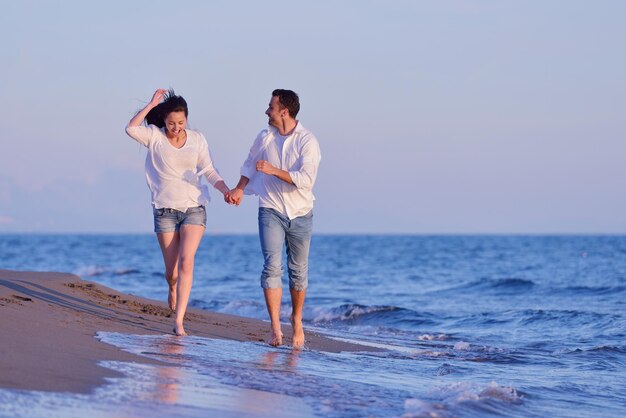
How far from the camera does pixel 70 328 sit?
22.2 ft

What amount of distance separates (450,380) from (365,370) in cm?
60

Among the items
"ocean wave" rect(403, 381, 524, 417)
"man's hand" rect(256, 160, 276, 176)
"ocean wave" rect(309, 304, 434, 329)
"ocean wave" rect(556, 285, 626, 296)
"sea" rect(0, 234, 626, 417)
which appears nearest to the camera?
"sea" rect(0, 234, 626, 417)

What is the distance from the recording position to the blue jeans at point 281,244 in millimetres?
7258

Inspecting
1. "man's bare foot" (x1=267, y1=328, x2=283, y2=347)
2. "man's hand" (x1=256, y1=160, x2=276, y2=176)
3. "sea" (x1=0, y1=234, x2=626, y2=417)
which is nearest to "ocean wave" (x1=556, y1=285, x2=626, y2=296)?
"sea" (x1=0, y1=234, x2=626, y2=417)

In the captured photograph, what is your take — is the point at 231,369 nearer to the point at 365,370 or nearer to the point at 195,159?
the point at 365,370

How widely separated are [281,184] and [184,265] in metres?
1.02

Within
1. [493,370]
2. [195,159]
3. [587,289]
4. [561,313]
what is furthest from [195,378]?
[587,289]

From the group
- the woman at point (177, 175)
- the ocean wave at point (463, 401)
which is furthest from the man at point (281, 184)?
the ocean wave at point (463, 401)

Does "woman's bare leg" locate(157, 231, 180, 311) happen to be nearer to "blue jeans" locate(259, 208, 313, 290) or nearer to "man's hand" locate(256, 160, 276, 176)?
"blue jeans" locate(259, 208, 313, 290)

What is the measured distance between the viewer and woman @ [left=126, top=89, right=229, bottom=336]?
7441 millimetres

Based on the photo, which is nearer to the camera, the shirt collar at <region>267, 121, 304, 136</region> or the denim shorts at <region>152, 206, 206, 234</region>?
the shirt collar at <region>267, 121, 304, 136</region>

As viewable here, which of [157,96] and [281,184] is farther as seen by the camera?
[157,96]

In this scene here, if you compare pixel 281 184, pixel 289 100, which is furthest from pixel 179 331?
pixel 289 100

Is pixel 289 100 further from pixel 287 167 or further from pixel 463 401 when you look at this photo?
pixel 463 401
